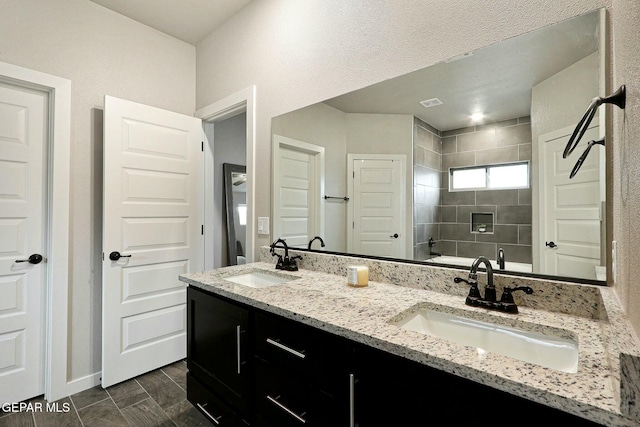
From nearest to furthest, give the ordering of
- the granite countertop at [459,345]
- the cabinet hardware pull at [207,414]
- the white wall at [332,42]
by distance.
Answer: the granite countertop at [459,345]
the white wall at [332,42]
the cabinet hardware pull at [207,414]

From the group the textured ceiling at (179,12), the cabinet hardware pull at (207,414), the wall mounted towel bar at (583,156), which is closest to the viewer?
the wall mounted towel bar at (583,156)

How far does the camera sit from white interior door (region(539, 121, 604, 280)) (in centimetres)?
103

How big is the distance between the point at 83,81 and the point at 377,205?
90.5 inches

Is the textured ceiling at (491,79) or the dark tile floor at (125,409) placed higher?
the textured ceiling at (491,79)

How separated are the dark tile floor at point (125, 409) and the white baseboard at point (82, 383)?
0.12 feet

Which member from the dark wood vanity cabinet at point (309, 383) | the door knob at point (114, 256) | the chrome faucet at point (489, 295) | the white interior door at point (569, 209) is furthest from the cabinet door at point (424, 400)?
the door knob at point (114, 256)

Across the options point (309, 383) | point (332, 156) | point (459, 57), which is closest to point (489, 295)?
point (309, 383)

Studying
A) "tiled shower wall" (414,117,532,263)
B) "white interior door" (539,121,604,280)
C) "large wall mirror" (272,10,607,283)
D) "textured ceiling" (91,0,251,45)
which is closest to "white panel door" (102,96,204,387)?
"textured ceiling" (91,0,251,45)

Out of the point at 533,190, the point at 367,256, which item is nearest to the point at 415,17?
the point at 533,190

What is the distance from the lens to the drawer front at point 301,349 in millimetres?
966

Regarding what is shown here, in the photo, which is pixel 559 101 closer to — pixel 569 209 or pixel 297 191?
pixel 569 209

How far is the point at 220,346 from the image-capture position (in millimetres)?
1460

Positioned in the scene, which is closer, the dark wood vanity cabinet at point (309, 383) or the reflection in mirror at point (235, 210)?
the dark wood vanity cabinet at point (309, 383)

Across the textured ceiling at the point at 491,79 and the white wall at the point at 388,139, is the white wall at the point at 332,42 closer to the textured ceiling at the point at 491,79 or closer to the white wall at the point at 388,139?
the textured ceiling at the point at 491,79
